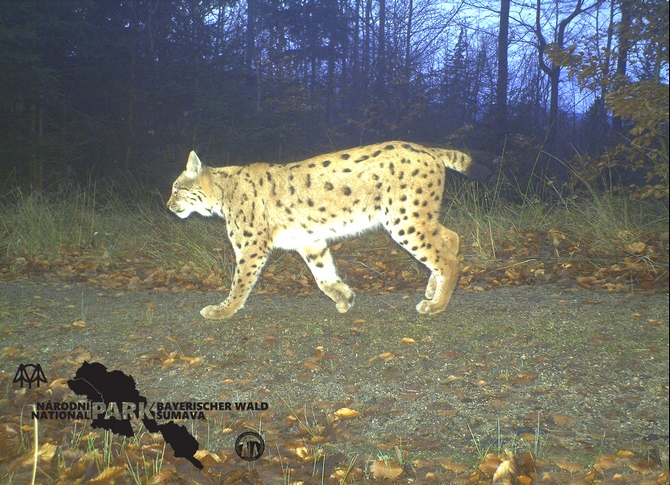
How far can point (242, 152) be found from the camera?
9.98 metres

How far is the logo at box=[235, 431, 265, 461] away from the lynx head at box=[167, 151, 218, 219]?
354 cm

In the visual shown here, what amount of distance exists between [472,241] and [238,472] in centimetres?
565

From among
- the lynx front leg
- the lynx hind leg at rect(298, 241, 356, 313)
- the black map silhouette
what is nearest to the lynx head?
the lynx front leg

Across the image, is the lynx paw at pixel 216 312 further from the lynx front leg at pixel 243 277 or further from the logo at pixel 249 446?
the logo at pixel 249 446

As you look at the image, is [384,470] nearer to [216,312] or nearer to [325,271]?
[216,312]

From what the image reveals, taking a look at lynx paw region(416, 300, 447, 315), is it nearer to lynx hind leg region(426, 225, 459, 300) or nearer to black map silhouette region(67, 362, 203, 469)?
lynx hind leg region(426, 225, 459, 300)

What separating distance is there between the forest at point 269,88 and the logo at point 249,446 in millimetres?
3724

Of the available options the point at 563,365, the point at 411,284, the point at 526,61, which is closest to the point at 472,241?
the point at 411,284

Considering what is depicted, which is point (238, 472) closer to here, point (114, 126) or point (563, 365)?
point (563, 365)

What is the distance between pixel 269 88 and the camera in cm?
1082

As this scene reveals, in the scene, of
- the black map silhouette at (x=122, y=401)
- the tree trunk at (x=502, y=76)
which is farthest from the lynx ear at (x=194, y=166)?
the tree trunk at (x=502, y=76)

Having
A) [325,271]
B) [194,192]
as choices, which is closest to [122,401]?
[325,271]

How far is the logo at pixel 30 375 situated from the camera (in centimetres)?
312

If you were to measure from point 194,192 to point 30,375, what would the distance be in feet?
9.23
